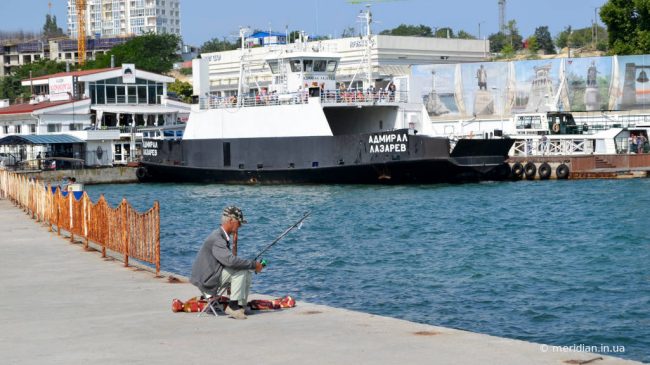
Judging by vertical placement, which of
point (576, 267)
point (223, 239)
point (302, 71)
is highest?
point (302, 71)

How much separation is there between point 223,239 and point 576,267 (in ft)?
37.4

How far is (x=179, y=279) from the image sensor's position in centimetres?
1530

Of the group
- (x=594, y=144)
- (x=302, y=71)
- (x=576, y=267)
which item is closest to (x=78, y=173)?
(x=302, y=71)

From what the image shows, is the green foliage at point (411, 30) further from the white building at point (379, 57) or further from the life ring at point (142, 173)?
the life ring at point (142, 173)

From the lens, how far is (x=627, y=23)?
8225 cm

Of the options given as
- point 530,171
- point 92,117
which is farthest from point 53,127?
point 530,171

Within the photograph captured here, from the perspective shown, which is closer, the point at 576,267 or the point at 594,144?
the point at 576,267

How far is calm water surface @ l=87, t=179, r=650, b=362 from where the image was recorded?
1560cm

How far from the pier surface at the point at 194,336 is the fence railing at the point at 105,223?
104cm

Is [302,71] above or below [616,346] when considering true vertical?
above

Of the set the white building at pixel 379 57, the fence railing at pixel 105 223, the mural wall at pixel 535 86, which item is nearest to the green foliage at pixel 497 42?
the white building at pixel 379 57

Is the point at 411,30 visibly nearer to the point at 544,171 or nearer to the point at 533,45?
the point at 533,45

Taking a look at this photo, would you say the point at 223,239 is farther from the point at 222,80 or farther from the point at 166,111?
the point at 222,80

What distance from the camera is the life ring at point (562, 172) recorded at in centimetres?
5091
